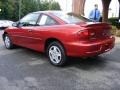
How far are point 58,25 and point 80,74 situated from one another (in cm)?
147

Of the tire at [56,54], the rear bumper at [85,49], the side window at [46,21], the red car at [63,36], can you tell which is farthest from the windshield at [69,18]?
the rear bumper at [85,49]

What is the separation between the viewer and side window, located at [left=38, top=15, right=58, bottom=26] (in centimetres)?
750

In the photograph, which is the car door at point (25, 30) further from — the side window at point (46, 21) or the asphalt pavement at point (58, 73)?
the asphalt pavement at point (58, 73)

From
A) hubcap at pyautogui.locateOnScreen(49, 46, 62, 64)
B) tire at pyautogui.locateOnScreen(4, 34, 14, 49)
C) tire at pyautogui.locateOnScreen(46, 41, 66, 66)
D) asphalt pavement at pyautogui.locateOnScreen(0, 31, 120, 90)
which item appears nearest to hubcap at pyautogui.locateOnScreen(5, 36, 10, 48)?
tire at pyautogui.locateOnScreen(4, 34, 14, 49)

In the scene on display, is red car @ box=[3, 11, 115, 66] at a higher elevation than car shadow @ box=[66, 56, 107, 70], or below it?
higher

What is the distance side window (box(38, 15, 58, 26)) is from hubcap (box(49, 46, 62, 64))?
69 cm

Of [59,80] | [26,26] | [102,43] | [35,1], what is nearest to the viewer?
[59,80]

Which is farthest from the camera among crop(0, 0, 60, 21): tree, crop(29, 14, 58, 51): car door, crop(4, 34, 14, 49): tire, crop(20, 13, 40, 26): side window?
crop(0, 0, 60, 21): tree

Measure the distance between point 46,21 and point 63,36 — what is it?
3.38 feet

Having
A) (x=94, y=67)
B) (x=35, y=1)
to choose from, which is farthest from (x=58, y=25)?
(x=35, y=1)

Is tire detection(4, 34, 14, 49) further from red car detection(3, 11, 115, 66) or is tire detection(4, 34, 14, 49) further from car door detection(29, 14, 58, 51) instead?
car door detection(29, 14, 58, 51)

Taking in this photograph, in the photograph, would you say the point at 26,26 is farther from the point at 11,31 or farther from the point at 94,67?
the point at 94,67

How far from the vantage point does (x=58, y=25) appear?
7215mm

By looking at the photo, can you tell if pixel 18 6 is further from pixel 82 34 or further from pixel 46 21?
pixel 82 34
